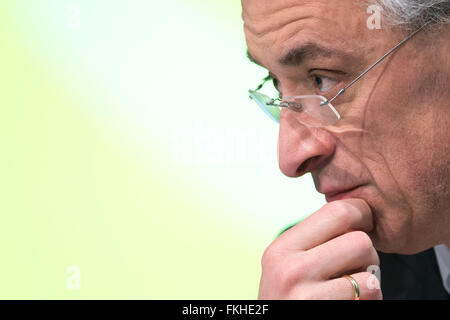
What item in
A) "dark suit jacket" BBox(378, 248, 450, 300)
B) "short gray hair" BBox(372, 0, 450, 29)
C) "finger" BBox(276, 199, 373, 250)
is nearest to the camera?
"short gray hair" BBox(372, 0, 450, 29)

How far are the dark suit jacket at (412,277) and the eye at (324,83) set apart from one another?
863mm

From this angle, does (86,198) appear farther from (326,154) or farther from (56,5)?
(326,154)

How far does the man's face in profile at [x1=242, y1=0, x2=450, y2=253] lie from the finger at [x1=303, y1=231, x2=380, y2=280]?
11 cm

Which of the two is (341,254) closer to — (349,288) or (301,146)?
(349,288)

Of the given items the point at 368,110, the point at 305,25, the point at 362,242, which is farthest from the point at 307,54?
the point at 362,242

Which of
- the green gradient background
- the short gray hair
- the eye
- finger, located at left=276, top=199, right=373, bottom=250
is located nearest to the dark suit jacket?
the green gradient background

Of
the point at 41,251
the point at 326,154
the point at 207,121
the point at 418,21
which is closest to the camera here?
the point at 418,21

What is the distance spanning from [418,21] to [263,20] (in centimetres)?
37

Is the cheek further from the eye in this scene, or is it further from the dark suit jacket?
the dark suit jacket

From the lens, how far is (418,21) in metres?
1.22

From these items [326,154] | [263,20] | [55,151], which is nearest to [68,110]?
[55,151]

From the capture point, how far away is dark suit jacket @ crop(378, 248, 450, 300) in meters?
1.85

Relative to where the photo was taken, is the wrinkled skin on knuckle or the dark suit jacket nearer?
the wrinkled skin on knuckle

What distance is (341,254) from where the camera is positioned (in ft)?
4.15
